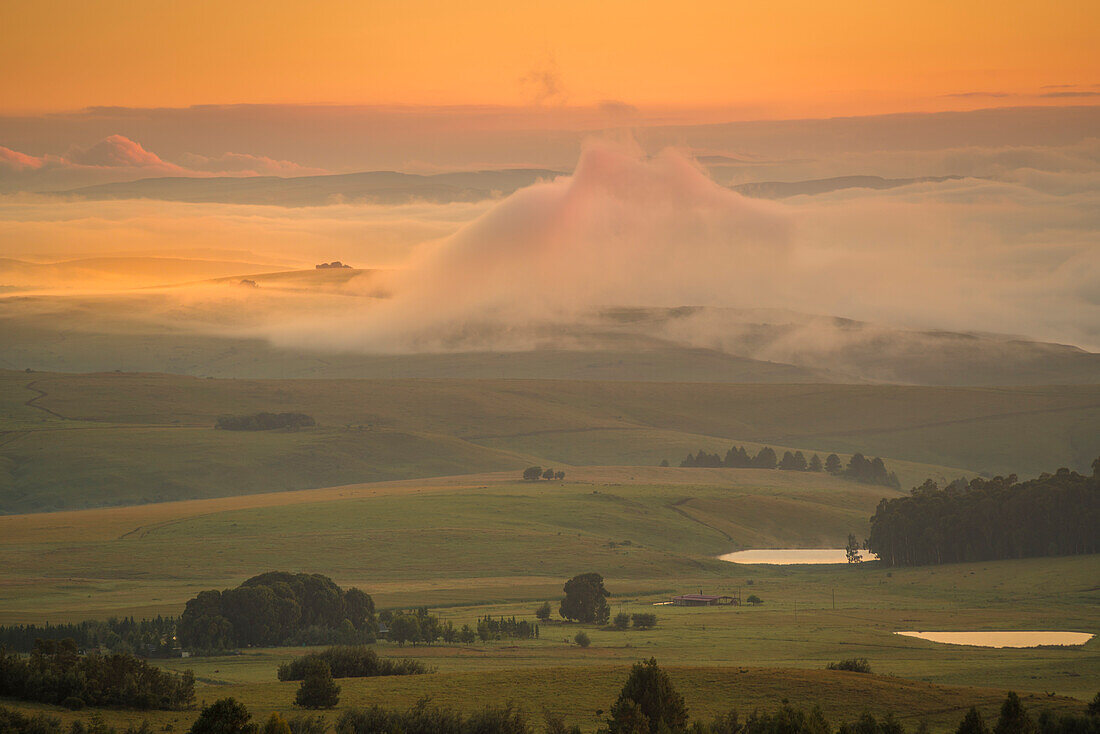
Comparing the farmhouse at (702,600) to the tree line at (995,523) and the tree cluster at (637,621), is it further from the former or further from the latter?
the tree line at (995,523)

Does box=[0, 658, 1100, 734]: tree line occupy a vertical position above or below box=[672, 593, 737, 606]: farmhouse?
below

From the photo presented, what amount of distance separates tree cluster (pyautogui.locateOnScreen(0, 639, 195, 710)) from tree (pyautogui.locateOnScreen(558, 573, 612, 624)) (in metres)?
64.0

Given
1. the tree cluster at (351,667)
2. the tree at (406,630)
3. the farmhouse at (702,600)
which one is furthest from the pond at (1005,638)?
the tree cluster at (351,667)

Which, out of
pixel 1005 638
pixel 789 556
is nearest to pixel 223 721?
pixel 1005 638

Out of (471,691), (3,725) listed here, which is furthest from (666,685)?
(3,725)

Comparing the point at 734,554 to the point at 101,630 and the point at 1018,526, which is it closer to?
the point at 1018,526

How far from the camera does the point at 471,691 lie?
71375 mm

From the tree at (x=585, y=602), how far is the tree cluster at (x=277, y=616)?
61.3 feet

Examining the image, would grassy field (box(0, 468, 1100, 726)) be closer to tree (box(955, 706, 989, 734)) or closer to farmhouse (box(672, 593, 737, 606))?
farmhouse (box(672, 593, 737, 606))

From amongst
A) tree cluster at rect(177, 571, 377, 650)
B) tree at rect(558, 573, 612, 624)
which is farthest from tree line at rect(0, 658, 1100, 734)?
tree at rect(558, 573, 612, 624)

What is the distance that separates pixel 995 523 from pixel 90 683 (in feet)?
426

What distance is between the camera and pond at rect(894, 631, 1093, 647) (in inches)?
4306

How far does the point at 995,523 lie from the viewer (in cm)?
16862

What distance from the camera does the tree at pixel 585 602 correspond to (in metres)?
127
